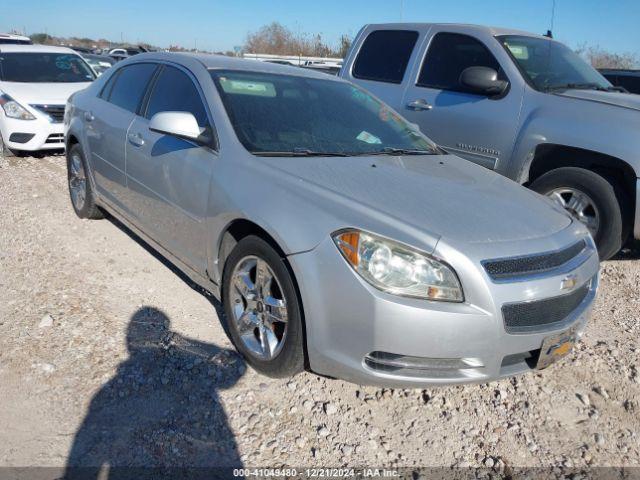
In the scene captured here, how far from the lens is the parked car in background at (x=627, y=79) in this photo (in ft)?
25.9

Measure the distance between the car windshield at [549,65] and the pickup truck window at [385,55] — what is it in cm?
101

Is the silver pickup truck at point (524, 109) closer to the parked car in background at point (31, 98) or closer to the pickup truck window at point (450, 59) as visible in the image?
the pickup truck window at point (450, 59)

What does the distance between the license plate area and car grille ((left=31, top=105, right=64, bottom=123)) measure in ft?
24.6

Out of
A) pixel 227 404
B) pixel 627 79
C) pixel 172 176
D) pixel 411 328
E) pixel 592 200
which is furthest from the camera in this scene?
pixel 627 79

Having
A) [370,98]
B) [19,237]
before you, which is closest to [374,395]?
[370,98]

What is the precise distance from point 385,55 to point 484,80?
1520 mm

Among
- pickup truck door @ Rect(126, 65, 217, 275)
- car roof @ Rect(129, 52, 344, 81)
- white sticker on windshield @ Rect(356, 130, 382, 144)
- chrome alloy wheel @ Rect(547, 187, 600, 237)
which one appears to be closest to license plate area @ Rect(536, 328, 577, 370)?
white sticker on windshield @ Rect(356, 130, 382, 144)

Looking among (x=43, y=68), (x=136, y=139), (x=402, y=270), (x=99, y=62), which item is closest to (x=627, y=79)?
(x=136, y=139)

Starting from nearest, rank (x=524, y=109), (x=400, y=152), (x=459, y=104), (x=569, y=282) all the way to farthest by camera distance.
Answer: (x=569, y=282), (x=400, y=152), (x=524, y=109), (x=459, y=104)

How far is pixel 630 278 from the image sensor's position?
4664 mm

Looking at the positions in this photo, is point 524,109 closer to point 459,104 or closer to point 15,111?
point 459,104

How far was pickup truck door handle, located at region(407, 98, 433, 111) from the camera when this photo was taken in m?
5.54

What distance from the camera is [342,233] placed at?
100 inches

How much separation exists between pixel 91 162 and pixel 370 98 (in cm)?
248
